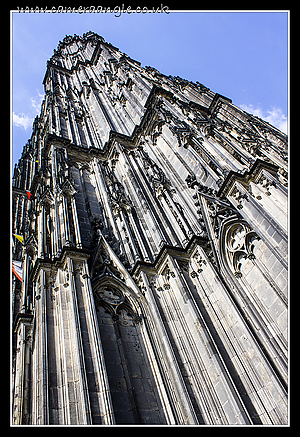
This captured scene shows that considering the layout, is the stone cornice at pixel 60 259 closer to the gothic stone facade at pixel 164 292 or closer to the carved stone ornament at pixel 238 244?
the gothic stone facade at pixel 164 292

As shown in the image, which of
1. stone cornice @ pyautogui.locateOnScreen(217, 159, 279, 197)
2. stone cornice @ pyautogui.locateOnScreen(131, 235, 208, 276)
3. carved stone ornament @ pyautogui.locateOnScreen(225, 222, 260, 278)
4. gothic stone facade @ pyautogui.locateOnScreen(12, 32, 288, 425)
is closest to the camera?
gothic stone facade @ pyautogui.locateOnScreen(12, 32, 288, 425)

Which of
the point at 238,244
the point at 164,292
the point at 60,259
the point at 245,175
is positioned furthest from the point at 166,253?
the point at 245,175

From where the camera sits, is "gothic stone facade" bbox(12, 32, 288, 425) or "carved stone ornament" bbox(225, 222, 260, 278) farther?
"carved stone ornament" bbox(225, 222, 260, 278)

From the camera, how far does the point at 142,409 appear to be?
334 inches

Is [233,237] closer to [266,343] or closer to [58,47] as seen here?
[266,343]

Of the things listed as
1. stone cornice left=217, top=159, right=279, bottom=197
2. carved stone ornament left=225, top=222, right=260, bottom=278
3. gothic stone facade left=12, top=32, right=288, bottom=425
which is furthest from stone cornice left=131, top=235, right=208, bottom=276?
stone cornice left=217, top=159, right=279, bottom=197

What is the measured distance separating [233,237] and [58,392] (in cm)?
661

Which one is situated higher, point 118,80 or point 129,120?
point 118,80

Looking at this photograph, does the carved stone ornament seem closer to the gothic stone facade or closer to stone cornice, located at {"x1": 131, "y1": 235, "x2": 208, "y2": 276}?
the gothic stone facade

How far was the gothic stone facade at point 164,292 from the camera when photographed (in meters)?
7.96

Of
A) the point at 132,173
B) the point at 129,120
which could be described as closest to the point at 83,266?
the point at 132,173

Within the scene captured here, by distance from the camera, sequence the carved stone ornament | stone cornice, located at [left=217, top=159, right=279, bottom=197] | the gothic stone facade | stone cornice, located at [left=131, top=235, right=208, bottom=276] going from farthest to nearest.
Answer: stone cornice, located at [left=131, top=235, right=208, bottom=276] → stone cornice, located at [left=217, top=159, right=279, bottom=197] → the carved stone ornament → the gothic stone facade

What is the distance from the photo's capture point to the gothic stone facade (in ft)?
26.1

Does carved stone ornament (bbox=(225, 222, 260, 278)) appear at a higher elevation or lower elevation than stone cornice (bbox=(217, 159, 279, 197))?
lower
